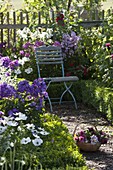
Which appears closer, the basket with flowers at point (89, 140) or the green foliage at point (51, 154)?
the green foliage at point (51, 154)

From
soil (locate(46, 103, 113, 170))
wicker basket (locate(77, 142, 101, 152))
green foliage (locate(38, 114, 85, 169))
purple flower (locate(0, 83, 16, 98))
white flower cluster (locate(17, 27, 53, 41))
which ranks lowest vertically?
soil (locate(46, 103, 113, 170))

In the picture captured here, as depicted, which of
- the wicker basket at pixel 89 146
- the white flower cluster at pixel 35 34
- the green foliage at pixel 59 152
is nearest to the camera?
the green foliage at pixel 59 152

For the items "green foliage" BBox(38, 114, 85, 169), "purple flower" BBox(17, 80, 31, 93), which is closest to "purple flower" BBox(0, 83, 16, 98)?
"purple flower" BBox(17, 80, 31, 93)

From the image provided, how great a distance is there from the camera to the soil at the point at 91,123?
18.3 feet

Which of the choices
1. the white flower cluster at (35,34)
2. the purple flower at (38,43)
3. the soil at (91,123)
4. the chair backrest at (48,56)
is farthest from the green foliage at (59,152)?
the white flower cluster at (35,34)

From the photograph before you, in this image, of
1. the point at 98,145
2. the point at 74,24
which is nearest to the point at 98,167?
the point at 98,145

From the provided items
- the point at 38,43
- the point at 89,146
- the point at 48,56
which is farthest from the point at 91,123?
the point at 38,43

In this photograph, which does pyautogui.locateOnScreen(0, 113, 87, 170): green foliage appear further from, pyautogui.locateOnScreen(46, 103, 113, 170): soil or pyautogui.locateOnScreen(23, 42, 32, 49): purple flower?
pyautogui.locateOnScreen(23, 42, 32, 49): purple flower

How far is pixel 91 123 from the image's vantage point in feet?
20.8

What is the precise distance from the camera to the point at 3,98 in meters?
5.32

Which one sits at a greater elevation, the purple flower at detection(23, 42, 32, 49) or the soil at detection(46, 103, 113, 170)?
the purple flower at detection(23, 42, 32, 49)

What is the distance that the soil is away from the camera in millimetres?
5583

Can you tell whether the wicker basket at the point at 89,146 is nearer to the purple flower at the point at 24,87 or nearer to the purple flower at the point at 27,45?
the purple flower at the point at 24,87

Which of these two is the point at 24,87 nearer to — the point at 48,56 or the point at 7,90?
the point at 7,90
